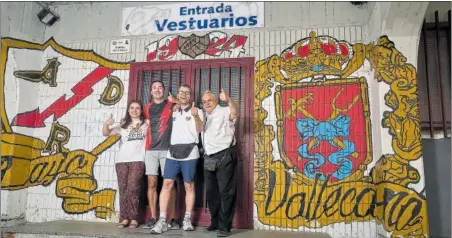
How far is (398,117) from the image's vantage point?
405cm

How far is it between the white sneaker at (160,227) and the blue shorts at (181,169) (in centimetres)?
52

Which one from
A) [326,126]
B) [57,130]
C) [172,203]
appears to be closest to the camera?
[172,203]

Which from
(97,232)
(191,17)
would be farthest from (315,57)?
(97,232)

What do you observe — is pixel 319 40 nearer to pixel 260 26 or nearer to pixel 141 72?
pixel 260 26

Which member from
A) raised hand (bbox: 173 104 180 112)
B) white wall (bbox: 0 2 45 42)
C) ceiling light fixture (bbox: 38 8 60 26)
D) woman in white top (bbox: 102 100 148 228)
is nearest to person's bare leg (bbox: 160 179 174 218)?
woman in white top (bbox: 102 100 148 228)

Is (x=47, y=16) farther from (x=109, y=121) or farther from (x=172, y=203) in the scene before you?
(x=172, y=203)

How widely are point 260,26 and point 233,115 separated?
62.6 inches

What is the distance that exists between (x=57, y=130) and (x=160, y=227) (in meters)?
2.36

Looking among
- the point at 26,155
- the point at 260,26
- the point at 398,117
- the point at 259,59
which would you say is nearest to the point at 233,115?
the point at 259,59

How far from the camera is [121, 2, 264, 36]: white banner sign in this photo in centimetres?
498

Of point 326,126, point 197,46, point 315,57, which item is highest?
point 197,46

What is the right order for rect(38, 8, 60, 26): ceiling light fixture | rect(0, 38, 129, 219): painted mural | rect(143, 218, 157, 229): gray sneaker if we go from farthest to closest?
rect(38, 8, 60, 26): ceiling light fixture, rect(0, 38, 129, 219): painted mural, rect(143, 218, 157, 229): gray sneaker

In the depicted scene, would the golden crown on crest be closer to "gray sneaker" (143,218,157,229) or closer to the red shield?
the red shield

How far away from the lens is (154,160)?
446cm
